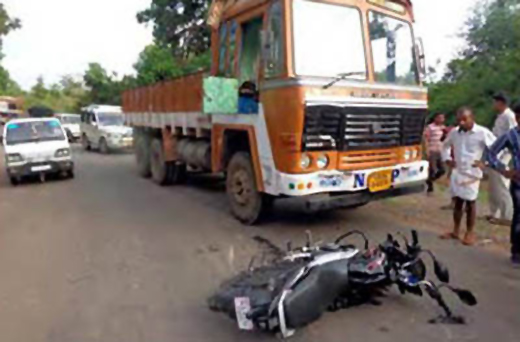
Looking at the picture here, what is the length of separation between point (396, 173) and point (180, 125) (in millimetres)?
4769

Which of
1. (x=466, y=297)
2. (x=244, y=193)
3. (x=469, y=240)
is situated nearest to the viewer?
(x=466, y=297)

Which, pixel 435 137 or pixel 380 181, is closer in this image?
pixel 380 181

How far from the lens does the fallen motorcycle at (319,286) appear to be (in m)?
3.72

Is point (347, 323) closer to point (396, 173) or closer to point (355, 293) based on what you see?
point (355, 293)

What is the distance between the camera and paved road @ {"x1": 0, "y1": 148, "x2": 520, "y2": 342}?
407cm

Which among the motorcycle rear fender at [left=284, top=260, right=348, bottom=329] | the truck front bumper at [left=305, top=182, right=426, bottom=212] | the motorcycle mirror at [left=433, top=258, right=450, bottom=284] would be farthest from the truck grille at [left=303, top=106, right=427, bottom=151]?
the motorcycle rear fender at [left=284, top=260, right=348, bottom=329]

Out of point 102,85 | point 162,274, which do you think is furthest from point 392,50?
point 102,85

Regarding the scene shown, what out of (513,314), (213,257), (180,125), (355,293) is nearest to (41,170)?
(180,125)

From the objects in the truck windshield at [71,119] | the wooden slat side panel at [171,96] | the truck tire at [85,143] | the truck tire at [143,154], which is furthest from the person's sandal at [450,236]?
the truck windshield at [71,119]

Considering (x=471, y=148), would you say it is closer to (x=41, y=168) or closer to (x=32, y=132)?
(x=41, y=168)

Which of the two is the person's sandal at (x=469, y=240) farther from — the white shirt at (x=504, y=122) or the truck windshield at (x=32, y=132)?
the truck windshield at (x=32, y=132)

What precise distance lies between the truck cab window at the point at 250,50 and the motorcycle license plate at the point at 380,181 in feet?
6.84

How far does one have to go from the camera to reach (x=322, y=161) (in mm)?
6621

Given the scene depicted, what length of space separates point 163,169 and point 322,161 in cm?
634
